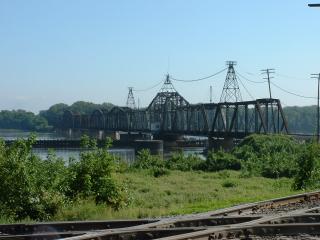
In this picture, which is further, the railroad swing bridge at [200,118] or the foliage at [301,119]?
the foliage at [301,119]

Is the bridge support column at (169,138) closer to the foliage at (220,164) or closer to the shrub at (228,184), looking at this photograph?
the foliage at (220,164)

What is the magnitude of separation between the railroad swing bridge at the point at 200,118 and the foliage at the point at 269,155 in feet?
66.6

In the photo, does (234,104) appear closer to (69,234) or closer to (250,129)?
(250,129)

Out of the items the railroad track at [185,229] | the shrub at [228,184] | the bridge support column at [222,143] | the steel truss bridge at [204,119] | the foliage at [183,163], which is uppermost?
the steel truss bridge at [204,119]

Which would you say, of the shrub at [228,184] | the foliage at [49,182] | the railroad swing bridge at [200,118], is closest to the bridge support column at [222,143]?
the railroad swing bridge at [200,118]

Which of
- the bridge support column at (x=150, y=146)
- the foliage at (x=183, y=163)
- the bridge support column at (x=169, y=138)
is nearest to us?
the foliage at (x=183, y=163)

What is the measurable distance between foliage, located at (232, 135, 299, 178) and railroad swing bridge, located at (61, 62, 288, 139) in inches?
799

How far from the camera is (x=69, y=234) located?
9.01 metres

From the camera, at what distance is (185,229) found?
8.95 metres

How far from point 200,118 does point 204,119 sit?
9193mm

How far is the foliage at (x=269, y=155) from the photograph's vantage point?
146ft

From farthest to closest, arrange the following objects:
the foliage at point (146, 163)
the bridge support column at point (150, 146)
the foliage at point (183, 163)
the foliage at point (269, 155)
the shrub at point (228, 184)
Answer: the bridge support column at point (150, 146), the foliage at point (183, 163), the foliage at point (146, 163), the foliage at point (269, 155), the shrub at point (228, 184)

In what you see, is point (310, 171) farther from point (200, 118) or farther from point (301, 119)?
point (301, 119)

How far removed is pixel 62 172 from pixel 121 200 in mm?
2041
